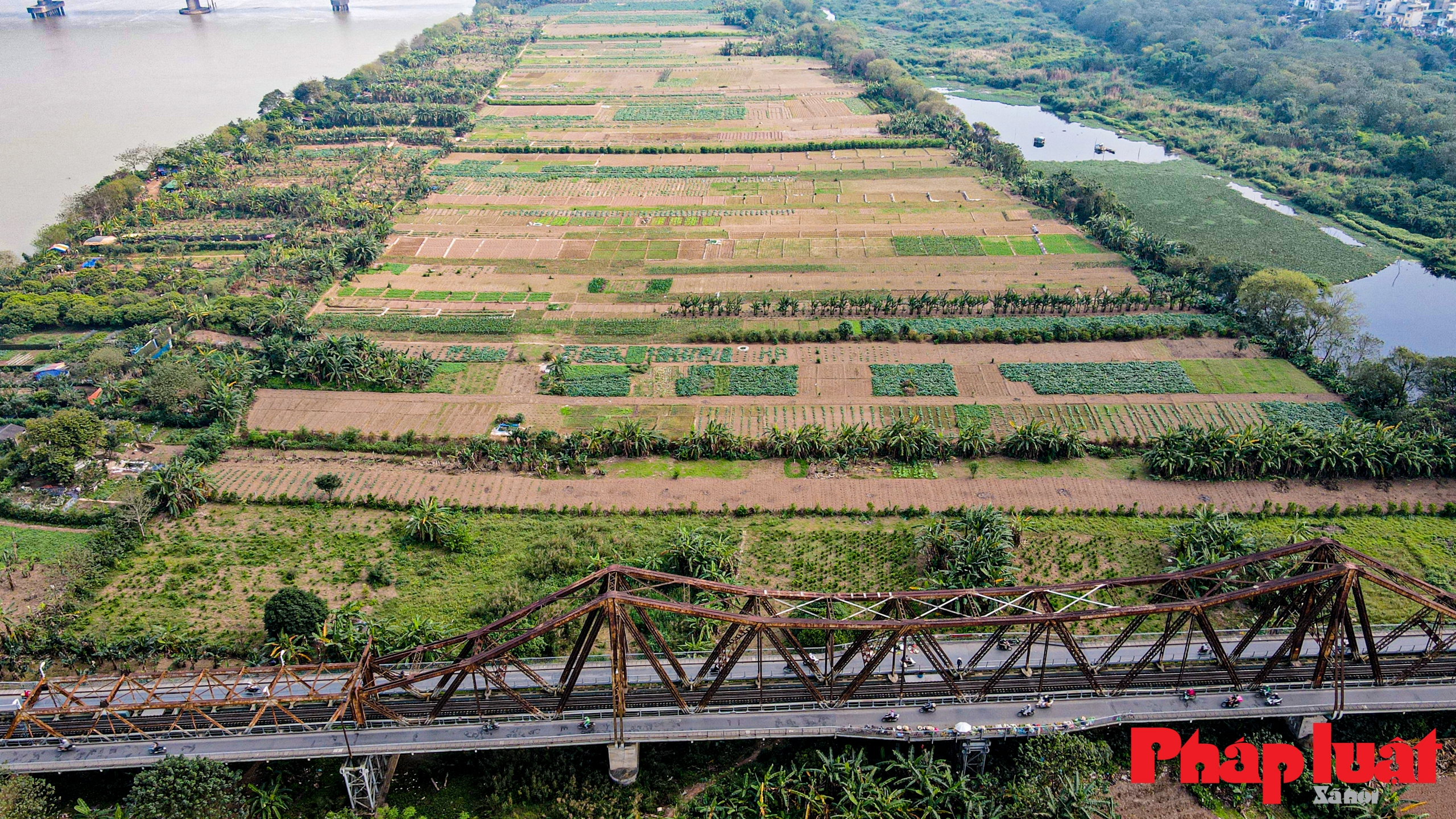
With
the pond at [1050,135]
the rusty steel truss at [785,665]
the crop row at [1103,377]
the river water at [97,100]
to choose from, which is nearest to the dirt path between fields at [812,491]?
the crop row at [1103,377]

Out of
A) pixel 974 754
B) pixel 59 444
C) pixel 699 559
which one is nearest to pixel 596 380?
pixel 699 559

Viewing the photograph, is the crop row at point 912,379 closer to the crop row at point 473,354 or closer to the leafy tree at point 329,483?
the crop row at point 473,354

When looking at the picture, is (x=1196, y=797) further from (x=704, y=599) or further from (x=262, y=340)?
(x=262, y=340)

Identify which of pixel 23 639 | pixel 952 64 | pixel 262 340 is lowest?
pixel 23 639

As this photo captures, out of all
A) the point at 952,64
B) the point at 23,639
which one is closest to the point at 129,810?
the point at 23,639

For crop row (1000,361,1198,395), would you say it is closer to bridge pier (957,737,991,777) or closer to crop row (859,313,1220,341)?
crop row (859,313,1220,341)

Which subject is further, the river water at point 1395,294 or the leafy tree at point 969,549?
the river water at point 1395,294
